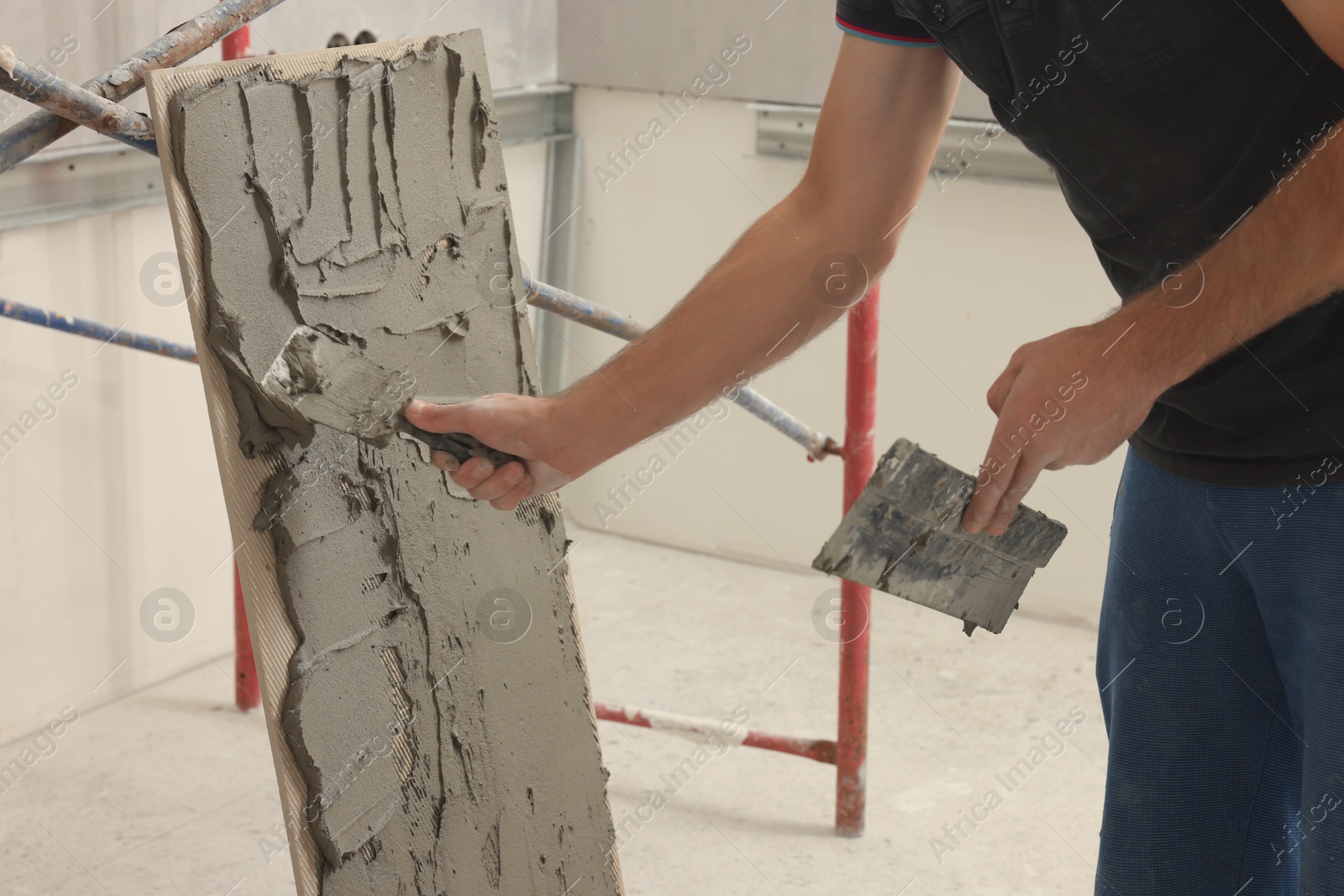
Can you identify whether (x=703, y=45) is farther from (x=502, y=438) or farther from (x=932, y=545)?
(x=932, y=545)

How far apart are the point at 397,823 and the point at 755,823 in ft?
3.41

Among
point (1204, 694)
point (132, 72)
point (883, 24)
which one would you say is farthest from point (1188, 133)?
point (132, 72)

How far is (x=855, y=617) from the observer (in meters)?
2.14

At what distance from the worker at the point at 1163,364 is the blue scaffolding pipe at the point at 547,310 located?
0.41m

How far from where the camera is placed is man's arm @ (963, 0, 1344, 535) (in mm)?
889

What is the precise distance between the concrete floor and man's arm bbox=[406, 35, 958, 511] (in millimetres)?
1085

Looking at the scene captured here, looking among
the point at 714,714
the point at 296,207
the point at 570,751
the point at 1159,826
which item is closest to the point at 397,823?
the point at 570,751

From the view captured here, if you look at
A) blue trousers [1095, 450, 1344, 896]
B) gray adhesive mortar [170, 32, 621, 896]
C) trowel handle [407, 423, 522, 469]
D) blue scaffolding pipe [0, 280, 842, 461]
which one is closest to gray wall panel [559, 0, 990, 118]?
blue scaffolding pipe [0, 280, 842, 461]

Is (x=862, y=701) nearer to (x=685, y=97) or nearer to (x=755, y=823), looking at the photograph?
(x=755, y=823)

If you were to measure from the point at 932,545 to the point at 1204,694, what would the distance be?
32 cm

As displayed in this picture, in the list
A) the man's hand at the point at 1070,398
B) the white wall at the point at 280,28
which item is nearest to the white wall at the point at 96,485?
the white wall at the point at 280,28

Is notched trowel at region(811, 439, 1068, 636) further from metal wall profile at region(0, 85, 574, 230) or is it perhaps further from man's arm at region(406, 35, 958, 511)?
metal wall profile at region(0, 85, 574, 230)

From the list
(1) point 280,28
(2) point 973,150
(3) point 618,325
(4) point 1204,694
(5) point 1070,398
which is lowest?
(4) point 1204,694

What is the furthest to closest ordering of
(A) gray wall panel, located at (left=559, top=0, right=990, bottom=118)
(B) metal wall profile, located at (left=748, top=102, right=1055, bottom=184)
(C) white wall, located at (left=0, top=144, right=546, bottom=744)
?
(A) gray wall panel, located at (left=559, top=0, right=990, bottom=118) < (B) metal wall profile, located at (left=748, top=102, right=1055, bottom=184) < (C) white wall, located at (left=0, top=144, right=546, bottom=744)
